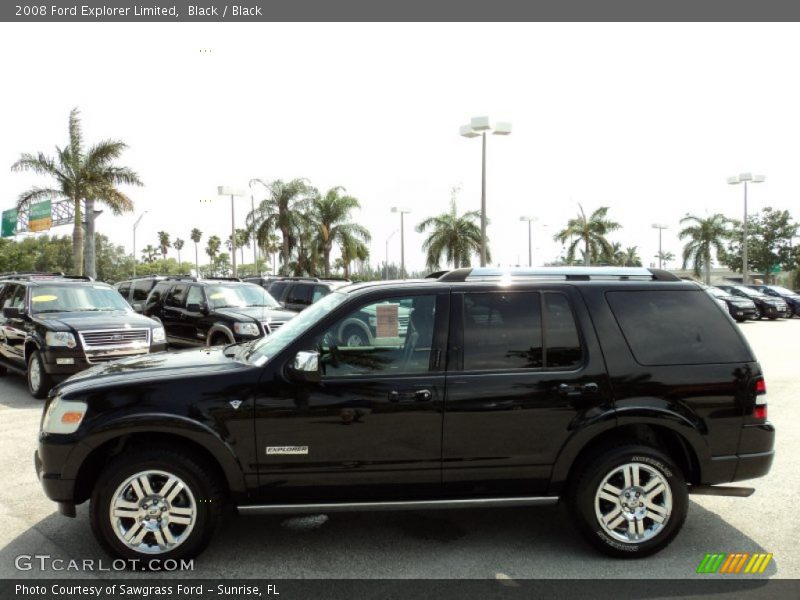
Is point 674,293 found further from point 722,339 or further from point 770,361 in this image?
point 770,361

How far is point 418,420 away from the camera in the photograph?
3871mm

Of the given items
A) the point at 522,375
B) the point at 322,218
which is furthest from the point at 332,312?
the point at 322,218

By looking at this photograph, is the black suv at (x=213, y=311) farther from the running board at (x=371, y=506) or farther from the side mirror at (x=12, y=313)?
the running board at (x=371, y=506)

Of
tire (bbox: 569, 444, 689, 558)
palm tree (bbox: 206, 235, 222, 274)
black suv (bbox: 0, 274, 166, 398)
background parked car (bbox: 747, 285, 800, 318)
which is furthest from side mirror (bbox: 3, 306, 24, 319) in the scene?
palm tree (bbox: 206, 235, 222, 274)

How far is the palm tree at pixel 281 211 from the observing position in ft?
115

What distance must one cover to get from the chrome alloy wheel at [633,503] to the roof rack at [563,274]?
124 centimetres

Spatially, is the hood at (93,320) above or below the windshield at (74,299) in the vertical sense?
below

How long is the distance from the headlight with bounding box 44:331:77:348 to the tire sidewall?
6.09m

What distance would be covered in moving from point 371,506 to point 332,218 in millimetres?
32898

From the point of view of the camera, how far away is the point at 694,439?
159 inches

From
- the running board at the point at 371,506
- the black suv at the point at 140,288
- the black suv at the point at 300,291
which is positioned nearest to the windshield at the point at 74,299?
the black suv at the point at 140,288

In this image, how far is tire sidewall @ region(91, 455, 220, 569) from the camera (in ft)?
12.3

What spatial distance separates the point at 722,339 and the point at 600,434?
3.43 ft

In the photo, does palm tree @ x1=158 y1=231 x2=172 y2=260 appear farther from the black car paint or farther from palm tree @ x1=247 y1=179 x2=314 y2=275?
the black car paint
